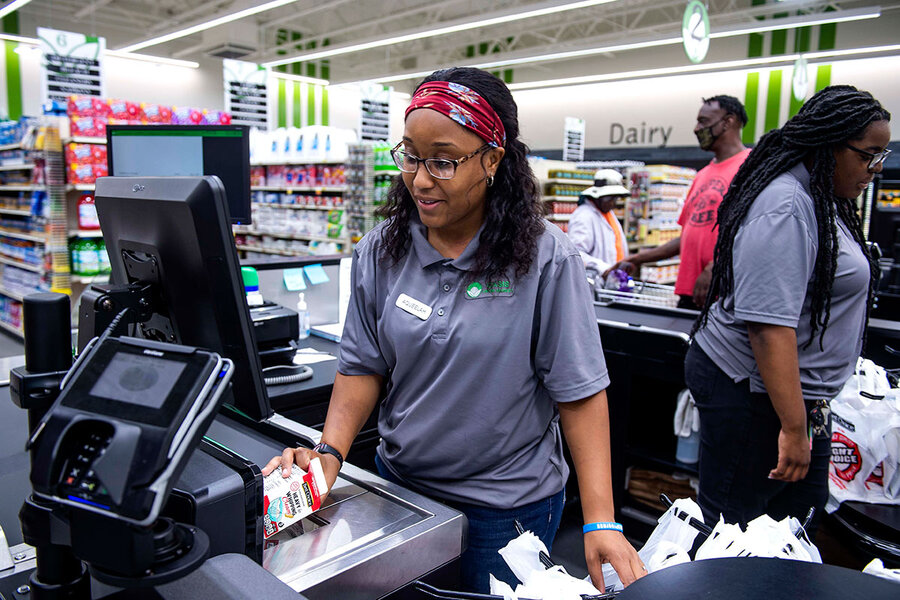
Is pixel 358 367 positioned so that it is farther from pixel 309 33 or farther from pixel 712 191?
pixel 309 33

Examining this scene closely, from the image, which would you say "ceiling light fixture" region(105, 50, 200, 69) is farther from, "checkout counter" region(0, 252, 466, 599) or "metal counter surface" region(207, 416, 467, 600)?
"metal counter surface" region(207, 416, 467, 600)

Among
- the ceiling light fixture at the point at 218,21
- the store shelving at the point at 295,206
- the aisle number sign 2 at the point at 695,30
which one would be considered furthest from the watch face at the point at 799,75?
the ceiling light fixture at the point at 218,21

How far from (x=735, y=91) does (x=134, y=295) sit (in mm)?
14205

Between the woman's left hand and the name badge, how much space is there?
1.65 feet

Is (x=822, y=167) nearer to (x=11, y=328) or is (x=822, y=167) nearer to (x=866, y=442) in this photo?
(x=866, y=442)

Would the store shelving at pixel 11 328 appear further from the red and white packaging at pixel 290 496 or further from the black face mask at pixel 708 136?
the red and white packaging at pixel 290 496

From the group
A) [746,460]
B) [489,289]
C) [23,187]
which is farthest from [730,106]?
[23,187]

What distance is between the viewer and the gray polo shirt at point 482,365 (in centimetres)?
124

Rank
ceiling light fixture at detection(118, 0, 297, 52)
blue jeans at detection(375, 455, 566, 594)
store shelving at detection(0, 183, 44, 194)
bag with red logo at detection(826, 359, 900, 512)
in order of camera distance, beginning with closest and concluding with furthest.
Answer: blue jeans at detection(375, 455, 566, 594), bag with red logo at detection(826, 359, 900, 512), store shelving at detection(0, 183, 44, 194), ceiling light fixture at detection(118, 0, 297, 52)

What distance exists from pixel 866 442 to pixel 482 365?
5.24ft

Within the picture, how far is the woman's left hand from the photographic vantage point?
1.06 metres

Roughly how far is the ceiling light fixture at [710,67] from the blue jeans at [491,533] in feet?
35.8

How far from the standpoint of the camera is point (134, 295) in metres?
1.01

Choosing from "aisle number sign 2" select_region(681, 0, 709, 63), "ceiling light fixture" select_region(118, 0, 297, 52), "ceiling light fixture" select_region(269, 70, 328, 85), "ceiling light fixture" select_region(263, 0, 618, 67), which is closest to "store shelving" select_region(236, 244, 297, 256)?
"ceiling light fixture" select_region(118, 0, 297, 52)
